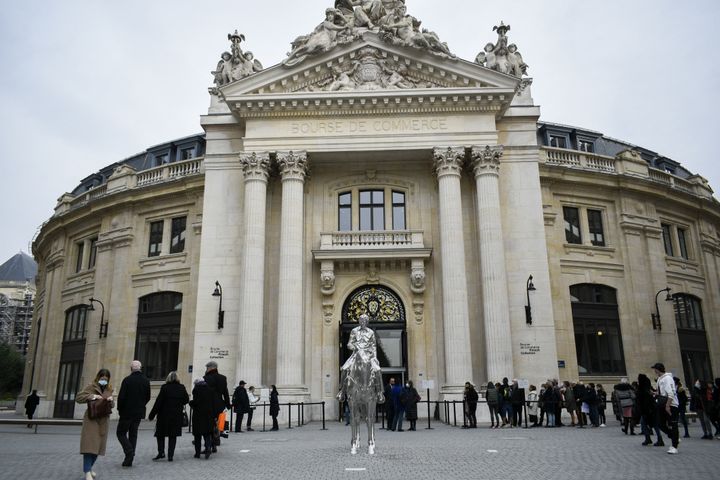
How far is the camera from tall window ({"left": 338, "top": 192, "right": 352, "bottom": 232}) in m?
28.6

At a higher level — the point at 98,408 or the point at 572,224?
the point at 572,224

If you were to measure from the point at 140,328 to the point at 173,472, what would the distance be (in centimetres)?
2436

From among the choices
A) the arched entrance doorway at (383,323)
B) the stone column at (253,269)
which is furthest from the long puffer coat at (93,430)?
the arched entrance doorway at (383,323)

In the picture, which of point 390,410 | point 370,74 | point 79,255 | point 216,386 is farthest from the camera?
point 79,255

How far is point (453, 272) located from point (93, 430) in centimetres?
1772

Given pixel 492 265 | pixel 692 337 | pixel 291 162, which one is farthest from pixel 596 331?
pixel 291 162

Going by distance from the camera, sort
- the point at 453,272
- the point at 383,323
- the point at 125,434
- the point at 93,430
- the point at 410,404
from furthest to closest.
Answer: the point at 383,323, the point at 453,272, the point at 410,404, the point at 125,434, the point at 93,430

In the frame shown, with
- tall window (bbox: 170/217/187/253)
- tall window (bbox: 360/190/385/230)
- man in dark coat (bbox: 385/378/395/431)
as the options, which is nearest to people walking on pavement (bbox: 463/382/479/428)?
man in dark coat (bbox: 385/378/395/431)

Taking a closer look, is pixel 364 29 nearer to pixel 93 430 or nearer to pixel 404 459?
pixel 404 459

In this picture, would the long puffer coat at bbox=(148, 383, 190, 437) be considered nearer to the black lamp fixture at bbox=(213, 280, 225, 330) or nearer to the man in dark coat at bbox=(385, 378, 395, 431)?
the man in dark coat at bbox=(385, 378, 395, 431)

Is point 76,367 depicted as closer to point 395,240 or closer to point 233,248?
point 233,248

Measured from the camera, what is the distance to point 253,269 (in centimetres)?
2555

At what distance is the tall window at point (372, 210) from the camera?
93.4 ft

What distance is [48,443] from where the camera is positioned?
55.1 feet
